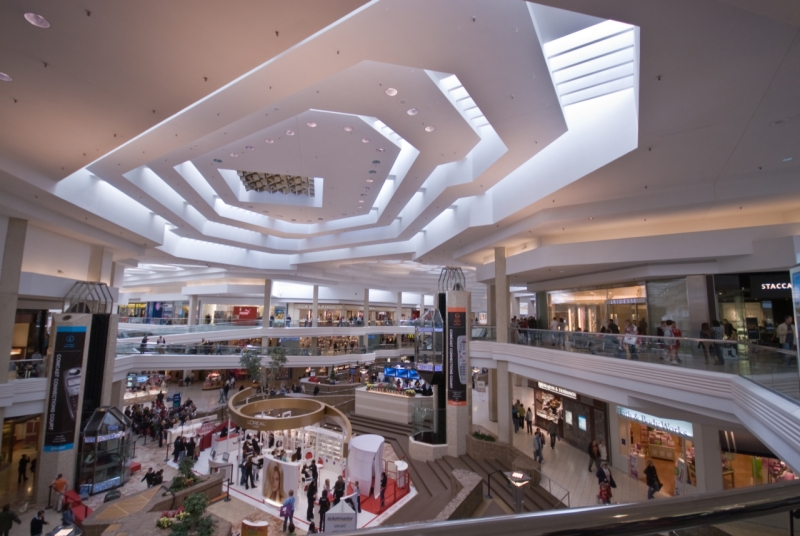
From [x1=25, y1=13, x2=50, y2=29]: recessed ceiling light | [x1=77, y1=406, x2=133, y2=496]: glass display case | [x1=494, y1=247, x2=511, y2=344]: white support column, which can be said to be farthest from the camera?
[x1=494, y1=247, x2=511, y2=344]: white support column

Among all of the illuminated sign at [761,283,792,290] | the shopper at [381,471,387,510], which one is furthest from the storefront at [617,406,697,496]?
the shopper at [381,471,387,510]

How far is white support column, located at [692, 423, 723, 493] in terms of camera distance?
1097 cm

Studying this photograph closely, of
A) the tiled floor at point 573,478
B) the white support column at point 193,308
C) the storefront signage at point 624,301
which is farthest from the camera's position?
the white support column at point 193,308

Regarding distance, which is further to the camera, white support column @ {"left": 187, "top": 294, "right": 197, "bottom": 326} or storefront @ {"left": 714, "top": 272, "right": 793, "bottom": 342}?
white support column @ {"left": 187, "top": 294, "right": 197, "bottom": 326}

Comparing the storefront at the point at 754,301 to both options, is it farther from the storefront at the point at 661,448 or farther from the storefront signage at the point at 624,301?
the storefront at the point at 661,448

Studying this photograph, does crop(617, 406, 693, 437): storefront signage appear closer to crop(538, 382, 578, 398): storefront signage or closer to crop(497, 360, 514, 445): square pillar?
crop(538, 382, 578, 398): storefront signage

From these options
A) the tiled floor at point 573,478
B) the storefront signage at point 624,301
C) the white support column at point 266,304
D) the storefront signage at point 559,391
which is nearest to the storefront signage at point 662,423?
the tiled floor at point 573,478

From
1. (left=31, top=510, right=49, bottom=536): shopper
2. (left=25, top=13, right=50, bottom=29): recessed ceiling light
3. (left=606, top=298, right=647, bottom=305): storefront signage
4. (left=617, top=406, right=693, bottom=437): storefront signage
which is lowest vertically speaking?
(left=31, top=510, right=49, bottom=536): shopper

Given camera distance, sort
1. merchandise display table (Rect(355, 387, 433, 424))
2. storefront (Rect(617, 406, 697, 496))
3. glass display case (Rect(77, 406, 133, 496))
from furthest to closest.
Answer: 1. merchandise display table (Rect(355, 387, 433, 424))
2. glass display case (Rect(77, 406, 133, 496))
3. storefront (Rect(617, 406, 697, 496))

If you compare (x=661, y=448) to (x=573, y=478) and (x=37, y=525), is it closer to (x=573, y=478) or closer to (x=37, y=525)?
(x=573, y=478)

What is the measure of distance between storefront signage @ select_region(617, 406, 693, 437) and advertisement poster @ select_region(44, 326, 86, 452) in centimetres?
1711

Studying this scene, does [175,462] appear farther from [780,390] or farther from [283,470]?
[780,390]

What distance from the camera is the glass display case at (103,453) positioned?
1254 centimetres

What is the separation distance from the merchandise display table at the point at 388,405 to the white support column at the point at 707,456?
9827 mm
